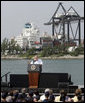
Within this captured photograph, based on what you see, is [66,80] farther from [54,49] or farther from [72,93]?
[54,49]

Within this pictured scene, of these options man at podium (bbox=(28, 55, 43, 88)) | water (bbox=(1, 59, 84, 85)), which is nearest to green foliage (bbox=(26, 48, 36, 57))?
water (bbox=(1, 59, 84, 85))

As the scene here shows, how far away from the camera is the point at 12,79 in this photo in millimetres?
12602

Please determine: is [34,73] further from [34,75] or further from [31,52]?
[31,52]

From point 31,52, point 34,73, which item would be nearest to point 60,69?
point 34,73

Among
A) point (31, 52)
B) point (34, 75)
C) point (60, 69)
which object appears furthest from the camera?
point (31, 52)

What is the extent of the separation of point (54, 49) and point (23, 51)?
929 inches

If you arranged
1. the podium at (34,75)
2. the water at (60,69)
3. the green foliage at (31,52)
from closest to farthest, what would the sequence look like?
1. the podium at (34,75)
2. the water at (60,69)
3. the green foliage at (31,52)

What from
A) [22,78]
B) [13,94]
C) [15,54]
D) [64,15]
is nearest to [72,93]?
[22,78]

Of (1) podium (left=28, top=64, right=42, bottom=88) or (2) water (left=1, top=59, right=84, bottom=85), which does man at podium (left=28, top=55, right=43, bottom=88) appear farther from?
(2) water (left=1, top=59, right=84, bottom=85)

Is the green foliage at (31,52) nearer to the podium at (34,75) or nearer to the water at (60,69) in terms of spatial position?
the water at (60,69)

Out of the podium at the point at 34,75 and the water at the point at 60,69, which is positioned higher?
the podium at the point at 34,75

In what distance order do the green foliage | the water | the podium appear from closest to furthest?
the podium
the water
the green foliage

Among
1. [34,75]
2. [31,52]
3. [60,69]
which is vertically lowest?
[60,69]

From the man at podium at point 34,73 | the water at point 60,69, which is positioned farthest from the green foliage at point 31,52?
the man at podium at point 34,73
